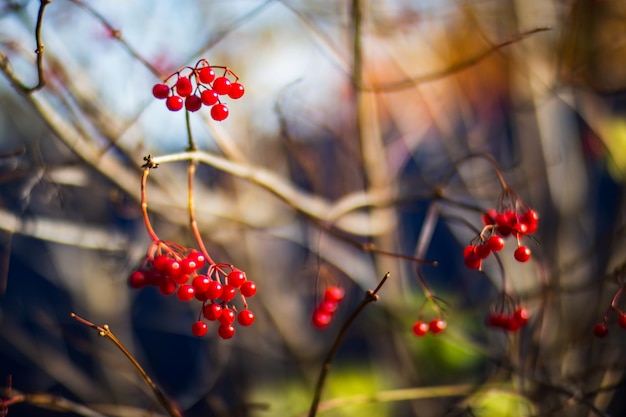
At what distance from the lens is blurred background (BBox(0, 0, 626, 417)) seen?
217cm

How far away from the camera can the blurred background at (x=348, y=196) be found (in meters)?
2.17

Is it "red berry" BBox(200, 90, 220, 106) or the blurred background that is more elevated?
the blurred background

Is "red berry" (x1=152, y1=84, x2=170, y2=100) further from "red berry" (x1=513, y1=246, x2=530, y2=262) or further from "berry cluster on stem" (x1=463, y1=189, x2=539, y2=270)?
"red berry" (x1=513, y1=246, x2=530, y2=262)

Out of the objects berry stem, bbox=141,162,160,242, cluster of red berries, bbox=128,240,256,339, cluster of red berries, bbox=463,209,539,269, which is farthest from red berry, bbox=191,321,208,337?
cluster of red berries, bbox=463,209,539,269

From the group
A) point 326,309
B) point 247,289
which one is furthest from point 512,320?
point 247,289

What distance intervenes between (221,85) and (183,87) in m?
0.09

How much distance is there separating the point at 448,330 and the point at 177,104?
5.25 feet

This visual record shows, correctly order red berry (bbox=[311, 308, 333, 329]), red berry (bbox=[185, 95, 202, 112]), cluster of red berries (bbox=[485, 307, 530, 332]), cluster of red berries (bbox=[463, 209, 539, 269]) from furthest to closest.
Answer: red berry (bbox=[311, 308, 333, 329]), cluster of red berries (bbox=[485, 307, 530, 332]), cluster of red berries (bbox=[463, 209, 539, 269]), red berry (bbox=[185, 95, 202, 112])

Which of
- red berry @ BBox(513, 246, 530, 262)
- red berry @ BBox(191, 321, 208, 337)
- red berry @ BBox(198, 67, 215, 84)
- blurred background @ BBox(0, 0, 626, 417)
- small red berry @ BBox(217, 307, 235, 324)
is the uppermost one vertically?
blurred background @ BBox(0, 0, 626, 417)

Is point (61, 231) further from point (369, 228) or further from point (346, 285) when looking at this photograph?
point (346, 285)

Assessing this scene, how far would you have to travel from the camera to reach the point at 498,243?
1.43m

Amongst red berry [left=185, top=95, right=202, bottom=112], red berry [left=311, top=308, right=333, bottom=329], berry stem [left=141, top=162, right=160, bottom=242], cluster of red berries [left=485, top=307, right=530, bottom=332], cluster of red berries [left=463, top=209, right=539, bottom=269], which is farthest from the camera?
red berry [left=311, top=308, right=333, bottom=329]

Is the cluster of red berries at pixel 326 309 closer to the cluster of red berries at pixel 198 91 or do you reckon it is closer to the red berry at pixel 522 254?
the red berry at pixel 522 254

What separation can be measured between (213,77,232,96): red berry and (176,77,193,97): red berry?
6cm
